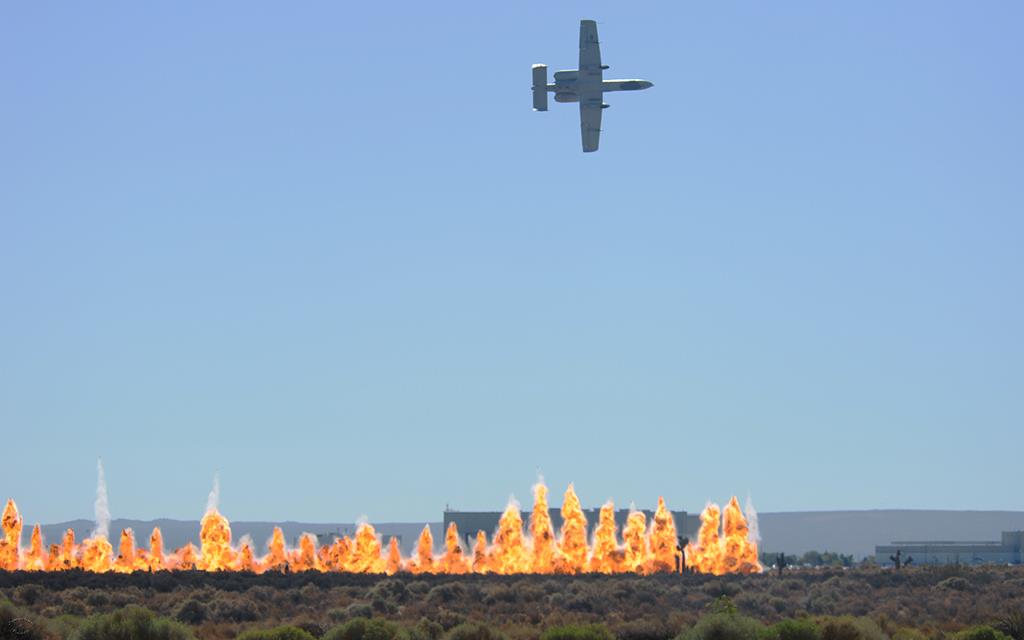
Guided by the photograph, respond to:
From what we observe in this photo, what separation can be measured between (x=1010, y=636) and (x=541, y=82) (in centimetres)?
3716

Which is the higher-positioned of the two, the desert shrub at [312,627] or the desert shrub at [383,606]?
the desert shrub at [383,606]

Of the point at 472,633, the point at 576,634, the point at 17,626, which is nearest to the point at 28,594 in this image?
the point at 17,626

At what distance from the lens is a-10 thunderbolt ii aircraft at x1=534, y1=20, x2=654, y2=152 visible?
8006cm

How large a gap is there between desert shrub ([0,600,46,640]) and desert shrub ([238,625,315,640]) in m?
6.54

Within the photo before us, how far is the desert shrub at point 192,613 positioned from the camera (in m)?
67.7

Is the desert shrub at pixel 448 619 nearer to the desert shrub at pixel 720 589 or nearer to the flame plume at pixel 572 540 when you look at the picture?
the desert shrub at pixel 720 589

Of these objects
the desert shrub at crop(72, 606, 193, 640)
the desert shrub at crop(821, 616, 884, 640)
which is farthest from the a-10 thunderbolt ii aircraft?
the desert shrub at crop(72, 606, 193, 640)

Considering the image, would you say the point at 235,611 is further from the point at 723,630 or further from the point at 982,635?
the point at 982,635

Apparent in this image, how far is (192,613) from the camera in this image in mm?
68875

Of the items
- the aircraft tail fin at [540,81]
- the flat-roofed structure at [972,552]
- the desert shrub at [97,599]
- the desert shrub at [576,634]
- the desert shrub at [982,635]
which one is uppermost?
the aircraft tail fin at [540,81]

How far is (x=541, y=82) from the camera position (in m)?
81.2

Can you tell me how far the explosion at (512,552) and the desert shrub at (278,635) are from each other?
53620 millimetres

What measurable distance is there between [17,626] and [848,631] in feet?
89.6

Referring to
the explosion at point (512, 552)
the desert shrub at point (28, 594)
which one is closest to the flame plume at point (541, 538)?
the explosion at point (512, 552)
